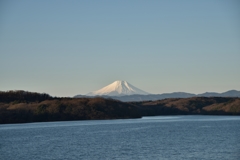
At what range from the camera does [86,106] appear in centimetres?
14012

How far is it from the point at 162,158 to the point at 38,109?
281ft

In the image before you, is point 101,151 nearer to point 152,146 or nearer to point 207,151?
point 152,146

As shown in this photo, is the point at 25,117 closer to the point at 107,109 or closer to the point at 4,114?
the point at 4,114

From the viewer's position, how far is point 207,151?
4759cm

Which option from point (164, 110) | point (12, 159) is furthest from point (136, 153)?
point (164, 110)

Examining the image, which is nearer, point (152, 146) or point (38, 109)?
point (152, 146)

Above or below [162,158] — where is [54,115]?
above

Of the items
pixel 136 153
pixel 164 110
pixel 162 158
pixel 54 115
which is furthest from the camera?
pixel 164 110

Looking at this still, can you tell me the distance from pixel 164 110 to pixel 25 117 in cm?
8715

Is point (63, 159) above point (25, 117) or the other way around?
the other way around

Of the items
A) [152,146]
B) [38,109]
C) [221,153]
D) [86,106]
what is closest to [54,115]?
[38,109]

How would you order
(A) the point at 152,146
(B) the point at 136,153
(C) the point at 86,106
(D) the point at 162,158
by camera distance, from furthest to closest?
1. (C) the point at 86,106
2. (A) the point at 152,146
3. (B) the point at 136,153
4. (D) the point at 162,158

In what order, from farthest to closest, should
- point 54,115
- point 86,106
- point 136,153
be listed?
point 86,106 → point 54,115 → point 136,153

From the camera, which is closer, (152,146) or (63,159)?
(63,159)
